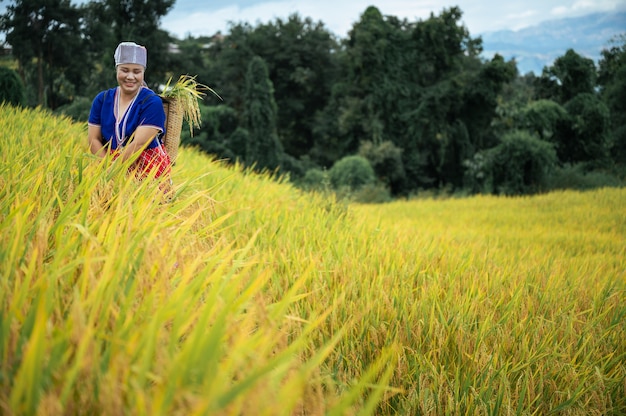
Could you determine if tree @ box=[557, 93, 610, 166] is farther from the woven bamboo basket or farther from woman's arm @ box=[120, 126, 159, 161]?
woman's arm @ box=[120, 126, 159, 161]

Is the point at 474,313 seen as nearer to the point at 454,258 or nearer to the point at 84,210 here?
the point at 454,258

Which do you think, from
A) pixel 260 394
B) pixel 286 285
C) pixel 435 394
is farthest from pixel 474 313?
pixel 260 394

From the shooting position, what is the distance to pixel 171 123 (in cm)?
298

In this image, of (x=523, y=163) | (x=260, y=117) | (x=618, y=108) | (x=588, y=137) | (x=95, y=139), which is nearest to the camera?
(x=95, y=139)

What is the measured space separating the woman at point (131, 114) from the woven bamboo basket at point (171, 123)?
18cm

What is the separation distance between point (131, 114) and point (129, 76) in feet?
0.70

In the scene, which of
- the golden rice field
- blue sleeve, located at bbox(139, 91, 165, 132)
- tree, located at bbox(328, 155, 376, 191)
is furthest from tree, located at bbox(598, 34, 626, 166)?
blue sleeve, located at bbox(139, 91, 165, 132)

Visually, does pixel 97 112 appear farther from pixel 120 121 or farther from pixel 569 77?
pixel 569 77

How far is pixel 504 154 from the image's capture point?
15984mm

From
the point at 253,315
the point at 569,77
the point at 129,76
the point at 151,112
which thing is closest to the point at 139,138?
the point at 151,112

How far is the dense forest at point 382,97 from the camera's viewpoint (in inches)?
763

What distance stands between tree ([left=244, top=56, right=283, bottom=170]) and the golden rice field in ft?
58.1

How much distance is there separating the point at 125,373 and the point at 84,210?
83cm

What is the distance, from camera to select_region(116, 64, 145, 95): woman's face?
264 cm
